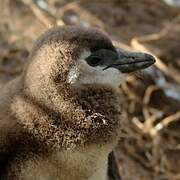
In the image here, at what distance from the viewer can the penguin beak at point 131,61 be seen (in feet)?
7.47

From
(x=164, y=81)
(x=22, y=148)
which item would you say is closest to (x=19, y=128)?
(x=22, y=148)

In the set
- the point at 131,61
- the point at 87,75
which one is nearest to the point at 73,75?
the point at 87,75

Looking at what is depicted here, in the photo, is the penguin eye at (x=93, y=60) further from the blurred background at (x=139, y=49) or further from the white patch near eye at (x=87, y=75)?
the blurred background at (x=139, y=49)

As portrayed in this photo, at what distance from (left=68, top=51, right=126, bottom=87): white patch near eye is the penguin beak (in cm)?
6

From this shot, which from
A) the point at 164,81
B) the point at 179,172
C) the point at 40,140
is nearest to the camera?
the point at 40,140

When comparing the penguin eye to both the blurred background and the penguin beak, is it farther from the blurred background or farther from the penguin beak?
the blurred background

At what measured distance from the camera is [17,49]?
4727 millimetres

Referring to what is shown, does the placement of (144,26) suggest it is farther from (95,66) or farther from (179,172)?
(95,66)

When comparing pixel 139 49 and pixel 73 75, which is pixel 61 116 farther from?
pixel 139 49

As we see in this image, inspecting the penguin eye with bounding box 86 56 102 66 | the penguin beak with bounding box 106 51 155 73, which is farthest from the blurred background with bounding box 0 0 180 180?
the penguin eye with bounding box 86 56 102 66

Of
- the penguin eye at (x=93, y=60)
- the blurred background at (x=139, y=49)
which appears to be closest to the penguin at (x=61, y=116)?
the penguin eye at (x=93, y=60)

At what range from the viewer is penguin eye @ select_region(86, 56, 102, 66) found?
2.18 m

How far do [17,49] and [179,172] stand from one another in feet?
4.52

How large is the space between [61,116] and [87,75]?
15 cm
